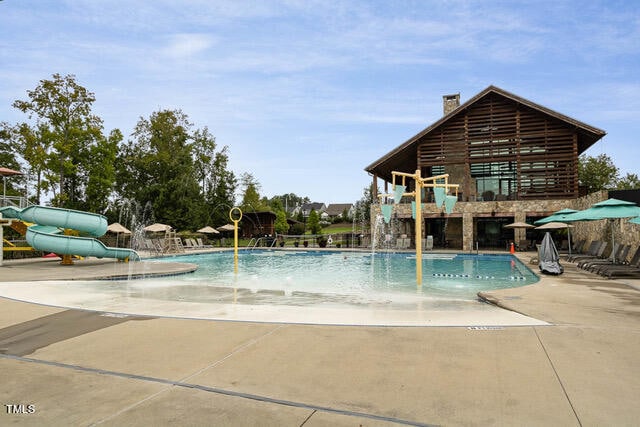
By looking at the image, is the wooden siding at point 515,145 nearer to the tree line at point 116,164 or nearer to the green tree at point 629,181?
the tree line at point 116,164

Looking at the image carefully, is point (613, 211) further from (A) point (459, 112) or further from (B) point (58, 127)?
(B) point (58, 127)

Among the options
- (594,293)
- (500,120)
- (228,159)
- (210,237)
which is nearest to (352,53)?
(500,120)

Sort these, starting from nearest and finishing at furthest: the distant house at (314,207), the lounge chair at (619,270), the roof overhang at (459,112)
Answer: the lounge chair at (619,270) → the roof overhang at (459,112) → the distant house at (314,207)

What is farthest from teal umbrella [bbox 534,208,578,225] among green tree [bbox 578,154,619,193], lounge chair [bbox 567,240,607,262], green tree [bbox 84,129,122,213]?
green tree [bbox 84,129,122,213]

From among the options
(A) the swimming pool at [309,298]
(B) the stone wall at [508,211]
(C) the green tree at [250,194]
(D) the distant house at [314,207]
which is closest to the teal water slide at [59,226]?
(A) the swimming pool at [309,298]

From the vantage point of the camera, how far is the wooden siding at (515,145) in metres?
24.6

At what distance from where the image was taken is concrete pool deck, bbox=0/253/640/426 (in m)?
2.77

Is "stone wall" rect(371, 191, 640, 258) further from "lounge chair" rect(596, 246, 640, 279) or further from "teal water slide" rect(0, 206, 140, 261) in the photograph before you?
"teal water slide" rect(0, 206, 140, 261)

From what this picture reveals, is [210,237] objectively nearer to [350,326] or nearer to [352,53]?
[352,53]

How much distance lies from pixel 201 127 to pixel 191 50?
3031cm

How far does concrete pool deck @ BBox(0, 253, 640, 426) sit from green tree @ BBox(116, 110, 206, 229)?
116 feet

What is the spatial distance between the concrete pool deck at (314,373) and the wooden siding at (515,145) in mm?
21466

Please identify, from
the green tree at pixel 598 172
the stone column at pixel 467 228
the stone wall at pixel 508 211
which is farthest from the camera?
the green tree at pixel 598 172

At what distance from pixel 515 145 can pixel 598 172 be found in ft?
74.2
